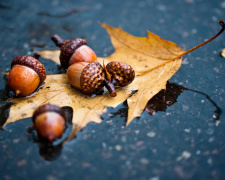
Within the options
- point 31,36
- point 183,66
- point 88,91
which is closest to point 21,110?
point 88,91

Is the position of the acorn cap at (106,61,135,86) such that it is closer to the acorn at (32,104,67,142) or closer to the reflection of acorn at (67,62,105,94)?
the reflection of acorn at (67,62,105,94)

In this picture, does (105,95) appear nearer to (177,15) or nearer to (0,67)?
(0,67)

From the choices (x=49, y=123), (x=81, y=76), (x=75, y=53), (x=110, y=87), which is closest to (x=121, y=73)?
(x=110, y=87)

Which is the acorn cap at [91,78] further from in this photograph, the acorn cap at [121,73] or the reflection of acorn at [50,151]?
the reflection of acorn at [50,151]

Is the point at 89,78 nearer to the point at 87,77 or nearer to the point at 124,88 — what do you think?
the point at 87,77

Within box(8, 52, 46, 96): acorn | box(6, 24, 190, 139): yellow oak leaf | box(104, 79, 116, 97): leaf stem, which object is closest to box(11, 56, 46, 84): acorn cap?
box(8, 52, 46, 96): acorn

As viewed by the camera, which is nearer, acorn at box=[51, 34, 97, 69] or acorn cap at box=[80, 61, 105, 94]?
acorn cap at box=[80, 61, 105, 94]

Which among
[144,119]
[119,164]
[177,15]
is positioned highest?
[177,15]
